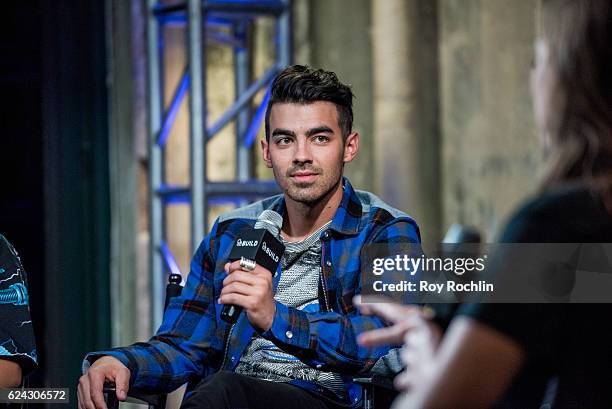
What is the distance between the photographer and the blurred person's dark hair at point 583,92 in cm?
90

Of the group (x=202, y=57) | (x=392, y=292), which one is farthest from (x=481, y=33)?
(x=392, y=292)

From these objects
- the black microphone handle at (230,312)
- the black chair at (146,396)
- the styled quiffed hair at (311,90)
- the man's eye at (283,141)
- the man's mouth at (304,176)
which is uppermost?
the styled quiffed hair at (311,90)

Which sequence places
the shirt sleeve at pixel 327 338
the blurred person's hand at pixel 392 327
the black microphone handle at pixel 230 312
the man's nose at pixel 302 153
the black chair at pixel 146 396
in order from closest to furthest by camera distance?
the blurred person's hand at pixel 392 327, the black microphone handle at pixel 230 312, the shirt sleeve at pixel 327 338, the black chair at pixel 146 396, the man's nose at pixel 302 153

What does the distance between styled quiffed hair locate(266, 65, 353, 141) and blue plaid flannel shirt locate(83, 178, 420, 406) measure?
0.67 ft

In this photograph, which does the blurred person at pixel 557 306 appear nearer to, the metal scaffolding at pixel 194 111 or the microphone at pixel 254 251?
the microphone at pixel 254 251

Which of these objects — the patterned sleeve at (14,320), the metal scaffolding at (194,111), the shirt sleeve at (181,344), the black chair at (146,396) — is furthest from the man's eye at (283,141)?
the metal scaffolding at (194,111)


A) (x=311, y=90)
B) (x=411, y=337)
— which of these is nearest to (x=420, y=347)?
(x=411, y=337)

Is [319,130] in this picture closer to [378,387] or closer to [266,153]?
[266,153]

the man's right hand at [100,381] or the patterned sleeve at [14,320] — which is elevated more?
the patterned sleeve at [14,320]

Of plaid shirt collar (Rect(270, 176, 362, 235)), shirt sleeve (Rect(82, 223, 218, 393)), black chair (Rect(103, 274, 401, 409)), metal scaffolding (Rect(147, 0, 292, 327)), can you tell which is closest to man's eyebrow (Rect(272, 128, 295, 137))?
plaid shirt collar (Rect(270, 176, 362, 235))

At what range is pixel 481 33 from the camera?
4.01 metres

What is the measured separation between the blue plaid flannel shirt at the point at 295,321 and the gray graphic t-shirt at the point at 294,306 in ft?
0.07

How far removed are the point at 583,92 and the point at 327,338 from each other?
1.12m

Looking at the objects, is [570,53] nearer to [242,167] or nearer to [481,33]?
[481,33]
